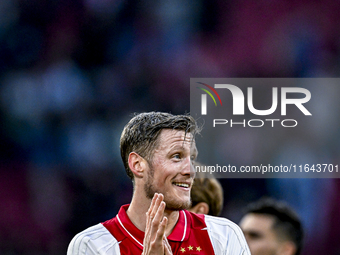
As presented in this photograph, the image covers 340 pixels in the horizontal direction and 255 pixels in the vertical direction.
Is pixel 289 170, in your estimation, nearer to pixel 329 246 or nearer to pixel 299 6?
pixel 329 246

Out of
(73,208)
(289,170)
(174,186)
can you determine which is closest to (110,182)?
(73,208)

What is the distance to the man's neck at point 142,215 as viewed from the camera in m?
2.37

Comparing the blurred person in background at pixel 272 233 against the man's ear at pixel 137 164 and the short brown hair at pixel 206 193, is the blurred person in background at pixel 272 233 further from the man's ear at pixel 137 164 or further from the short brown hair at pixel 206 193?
the man's ear at pixel 137 164

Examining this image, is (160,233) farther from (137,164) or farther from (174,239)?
(137,164)

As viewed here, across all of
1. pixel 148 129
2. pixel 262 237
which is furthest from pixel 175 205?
pixel 262 237

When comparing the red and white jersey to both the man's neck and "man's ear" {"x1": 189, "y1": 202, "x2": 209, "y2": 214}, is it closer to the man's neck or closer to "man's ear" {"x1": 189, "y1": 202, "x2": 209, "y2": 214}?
the man's neck

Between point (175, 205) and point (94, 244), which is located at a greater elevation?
point (175, 205)

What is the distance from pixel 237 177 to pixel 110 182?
1752 millimetres

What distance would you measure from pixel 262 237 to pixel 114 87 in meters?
3.49

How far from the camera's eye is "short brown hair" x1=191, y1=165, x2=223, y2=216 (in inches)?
133

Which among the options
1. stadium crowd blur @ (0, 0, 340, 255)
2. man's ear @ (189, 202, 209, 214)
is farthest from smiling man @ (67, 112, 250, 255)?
stadium crowd blur @ (0, 0, 340, 255)

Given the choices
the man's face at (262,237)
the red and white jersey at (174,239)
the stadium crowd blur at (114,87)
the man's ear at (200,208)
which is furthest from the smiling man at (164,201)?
the stadium crowd blur at (114,87)

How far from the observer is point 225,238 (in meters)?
2.37

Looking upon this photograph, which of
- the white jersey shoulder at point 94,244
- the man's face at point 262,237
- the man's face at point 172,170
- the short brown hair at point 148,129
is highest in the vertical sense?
the short brown hair at point 148,129
